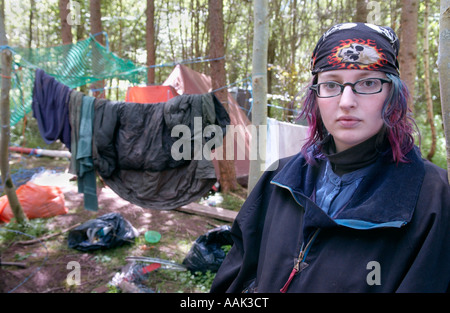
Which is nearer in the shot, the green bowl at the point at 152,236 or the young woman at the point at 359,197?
the young woman at the point at 359,197

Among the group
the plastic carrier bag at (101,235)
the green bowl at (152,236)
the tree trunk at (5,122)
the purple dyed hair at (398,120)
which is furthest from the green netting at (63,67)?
the purple dyed hair at (398,120)

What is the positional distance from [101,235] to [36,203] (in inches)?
66.6

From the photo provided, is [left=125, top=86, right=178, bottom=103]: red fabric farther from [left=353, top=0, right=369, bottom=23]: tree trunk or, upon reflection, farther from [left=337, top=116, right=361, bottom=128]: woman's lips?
[left=337, top=116, right=361, bottom=128]: woman's lips

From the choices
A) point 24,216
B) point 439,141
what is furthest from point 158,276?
point 439,141

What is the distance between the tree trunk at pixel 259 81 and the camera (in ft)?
8.77

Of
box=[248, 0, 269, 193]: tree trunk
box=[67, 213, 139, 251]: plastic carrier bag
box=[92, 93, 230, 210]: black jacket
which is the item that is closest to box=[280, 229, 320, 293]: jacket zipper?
box=[248, 0, 269, 193]: tree trunk

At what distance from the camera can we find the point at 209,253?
3609 mm

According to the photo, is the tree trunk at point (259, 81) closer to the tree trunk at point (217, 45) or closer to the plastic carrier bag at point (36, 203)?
the tree trunk at point (217, 45)

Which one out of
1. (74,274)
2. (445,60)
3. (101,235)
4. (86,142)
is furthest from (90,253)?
(445,60)

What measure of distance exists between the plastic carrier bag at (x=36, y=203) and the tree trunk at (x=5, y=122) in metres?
0.35

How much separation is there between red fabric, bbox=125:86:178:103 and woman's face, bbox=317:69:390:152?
4.82 meters

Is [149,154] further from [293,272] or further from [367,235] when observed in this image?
[367,235]

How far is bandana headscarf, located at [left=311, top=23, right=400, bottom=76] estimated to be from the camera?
3.14 feet

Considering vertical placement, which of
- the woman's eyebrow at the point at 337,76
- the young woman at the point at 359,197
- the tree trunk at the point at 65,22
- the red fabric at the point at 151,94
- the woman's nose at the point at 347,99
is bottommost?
the young woman at the point at 359,197
